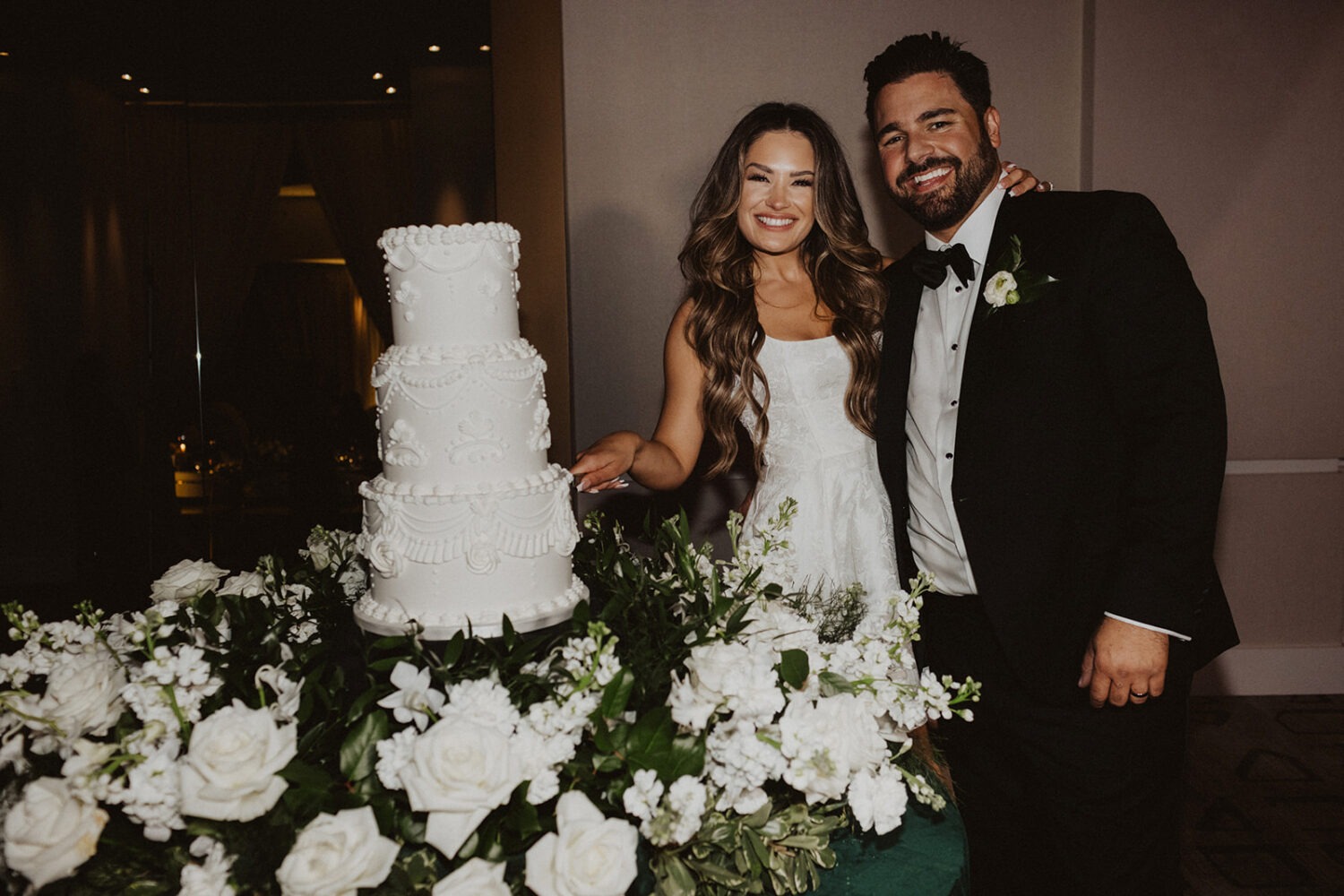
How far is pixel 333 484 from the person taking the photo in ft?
16.8

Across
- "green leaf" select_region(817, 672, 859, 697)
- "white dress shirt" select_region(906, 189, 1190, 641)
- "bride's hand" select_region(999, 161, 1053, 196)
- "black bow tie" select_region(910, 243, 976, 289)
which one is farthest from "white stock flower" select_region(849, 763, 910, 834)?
"bride's hand" select_region(999, 161, 1053, 196)

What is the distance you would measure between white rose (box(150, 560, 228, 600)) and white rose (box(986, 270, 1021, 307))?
174 cm

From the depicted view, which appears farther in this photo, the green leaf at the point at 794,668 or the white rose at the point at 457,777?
the green leaf at the point at 794,668

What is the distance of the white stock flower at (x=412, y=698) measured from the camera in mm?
1155

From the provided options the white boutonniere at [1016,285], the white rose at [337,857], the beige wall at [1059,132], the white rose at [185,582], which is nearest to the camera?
the white rose at [337,857]

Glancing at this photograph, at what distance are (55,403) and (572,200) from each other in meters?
3.16

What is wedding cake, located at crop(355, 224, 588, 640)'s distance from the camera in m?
1.52

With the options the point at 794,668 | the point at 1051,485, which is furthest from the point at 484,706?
the point at 1051,485

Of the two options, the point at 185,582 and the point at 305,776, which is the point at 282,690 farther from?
the point at 185,582

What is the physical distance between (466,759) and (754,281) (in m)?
1.96

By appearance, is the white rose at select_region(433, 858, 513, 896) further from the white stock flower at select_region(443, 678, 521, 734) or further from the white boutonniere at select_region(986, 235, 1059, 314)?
the white boutonniere at select_region(986, 235, 1059, 314)

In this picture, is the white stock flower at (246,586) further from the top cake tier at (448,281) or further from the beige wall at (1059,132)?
the beige wall at (1059,132)

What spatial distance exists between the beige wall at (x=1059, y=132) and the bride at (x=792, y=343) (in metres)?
1.58

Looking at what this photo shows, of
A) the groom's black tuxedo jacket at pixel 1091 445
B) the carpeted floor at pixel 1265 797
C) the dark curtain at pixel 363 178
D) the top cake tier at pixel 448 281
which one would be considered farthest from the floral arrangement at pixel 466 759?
the dark curtain at pixel 363 178
